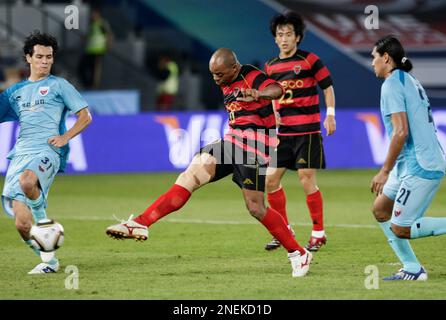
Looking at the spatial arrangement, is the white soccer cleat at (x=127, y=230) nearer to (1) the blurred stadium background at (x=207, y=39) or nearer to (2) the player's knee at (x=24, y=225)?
(2) the player's knee at (x=24, y=225)

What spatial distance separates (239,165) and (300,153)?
197 cm

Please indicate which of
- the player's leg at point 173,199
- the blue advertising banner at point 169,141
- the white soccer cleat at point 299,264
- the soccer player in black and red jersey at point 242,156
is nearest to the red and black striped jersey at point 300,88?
the soccer player in black and red jersey at point 242,156

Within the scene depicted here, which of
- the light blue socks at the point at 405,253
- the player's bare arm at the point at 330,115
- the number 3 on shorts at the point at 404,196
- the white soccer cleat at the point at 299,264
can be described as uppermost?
the player's bare arm at the point at 330,115

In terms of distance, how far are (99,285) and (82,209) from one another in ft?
20.6

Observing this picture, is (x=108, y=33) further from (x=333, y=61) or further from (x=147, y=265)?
(x=147, y=265)

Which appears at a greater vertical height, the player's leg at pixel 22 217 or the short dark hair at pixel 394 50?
the short dark hair at pixel 394 50

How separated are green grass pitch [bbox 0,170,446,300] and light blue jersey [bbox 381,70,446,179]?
93 cm

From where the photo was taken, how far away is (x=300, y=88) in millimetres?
11031

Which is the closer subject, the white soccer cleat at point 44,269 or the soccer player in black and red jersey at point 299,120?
the white soccer cleat at point 44,269

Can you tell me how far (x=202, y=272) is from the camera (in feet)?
30.5

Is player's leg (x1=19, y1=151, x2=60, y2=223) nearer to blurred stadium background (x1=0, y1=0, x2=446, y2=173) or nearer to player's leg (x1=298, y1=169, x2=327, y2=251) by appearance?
player's leg (x1=298, y1=169, x2=327, y2=251)

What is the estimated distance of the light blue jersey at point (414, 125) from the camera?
8.27 metres

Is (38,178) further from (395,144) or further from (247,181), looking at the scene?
(395,144)
